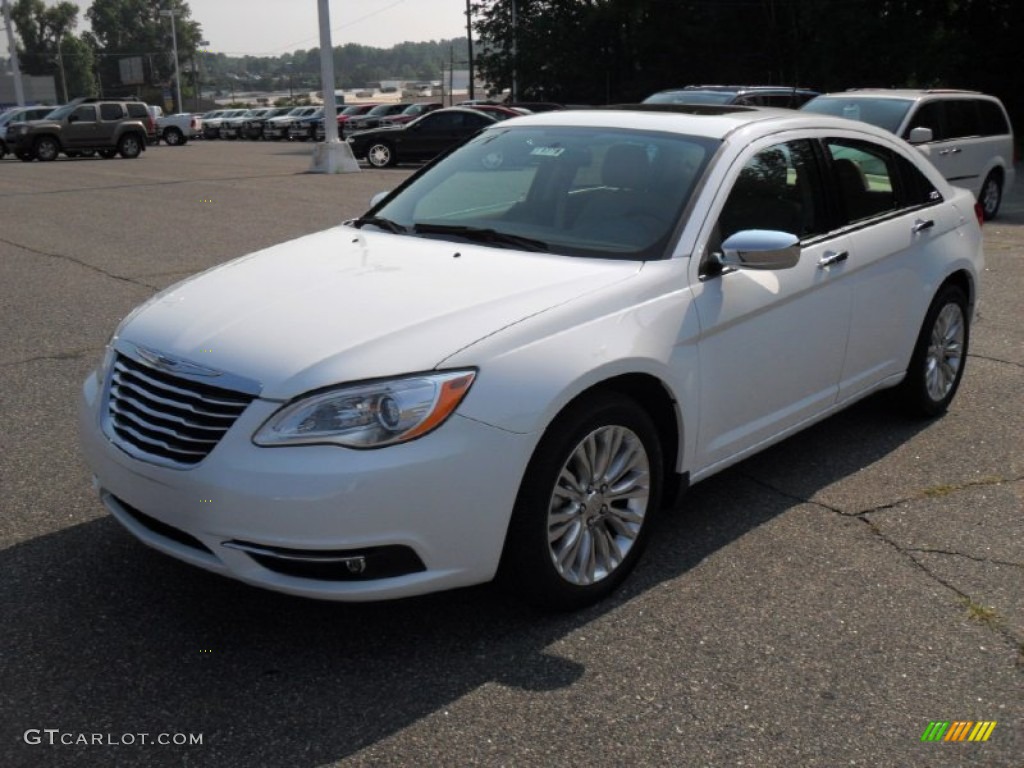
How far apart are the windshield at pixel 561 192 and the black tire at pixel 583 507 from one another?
734mm

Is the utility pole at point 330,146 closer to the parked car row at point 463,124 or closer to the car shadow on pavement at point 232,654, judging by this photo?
the parked car row at point 463,124

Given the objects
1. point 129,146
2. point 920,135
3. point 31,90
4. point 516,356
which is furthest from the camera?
point 31,90

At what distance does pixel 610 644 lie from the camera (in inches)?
139

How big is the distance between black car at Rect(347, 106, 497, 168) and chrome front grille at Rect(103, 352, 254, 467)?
23.6 meters

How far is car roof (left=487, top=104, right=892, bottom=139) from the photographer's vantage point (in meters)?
4.59

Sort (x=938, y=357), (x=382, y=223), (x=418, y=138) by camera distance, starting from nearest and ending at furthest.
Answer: (x=382, y=223)
(x=938, y=357)
(x=418, y=138)

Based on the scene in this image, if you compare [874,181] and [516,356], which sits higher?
[874,181]

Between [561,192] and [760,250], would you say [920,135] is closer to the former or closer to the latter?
[561,192]

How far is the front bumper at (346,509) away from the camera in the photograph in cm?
312

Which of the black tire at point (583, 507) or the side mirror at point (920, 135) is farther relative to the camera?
the side mirror at point (920, 135)

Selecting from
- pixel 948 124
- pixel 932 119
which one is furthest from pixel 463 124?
pixel 932 119

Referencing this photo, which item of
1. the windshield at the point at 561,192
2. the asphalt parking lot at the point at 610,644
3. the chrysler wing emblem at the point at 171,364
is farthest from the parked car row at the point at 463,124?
the chrysler wing emblem at the point at 171,364

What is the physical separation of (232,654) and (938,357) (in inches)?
157

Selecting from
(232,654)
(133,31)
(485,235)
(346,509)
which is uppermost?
(133,31)
